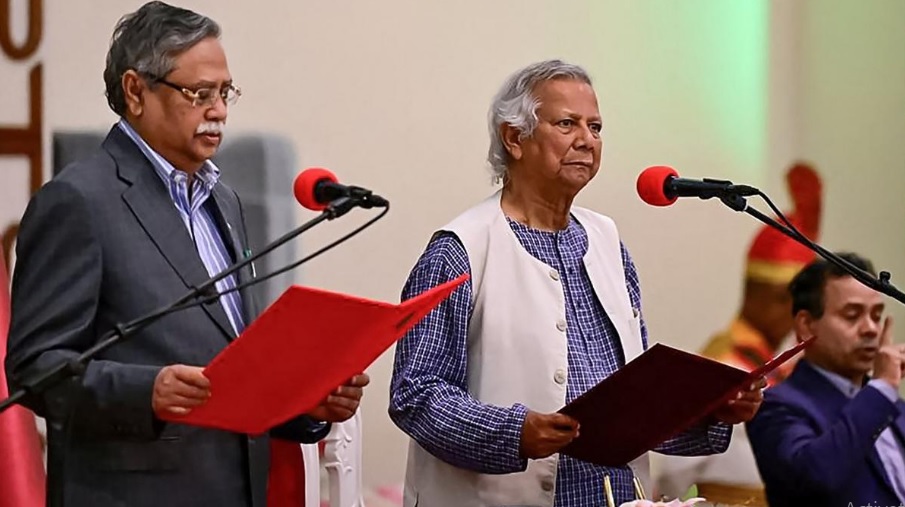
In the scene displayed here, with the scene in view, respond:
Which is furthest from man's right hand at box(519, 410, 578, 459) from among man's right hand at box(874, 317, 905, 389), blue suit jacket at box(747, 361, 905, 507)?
man's right hand at box(874, 317, 905, 389)

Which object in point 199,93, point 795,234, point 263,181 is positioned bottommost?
point 263,181

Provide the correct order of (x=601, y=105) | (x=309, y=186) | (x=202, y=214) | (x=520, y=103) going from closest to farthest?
(x=309, y=186) < (x=202, y=214) < (x=520, y=103) < (x=601, y=105)

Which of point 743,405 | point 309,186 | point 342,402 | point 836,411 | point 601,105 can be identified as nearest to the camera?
point 309,186

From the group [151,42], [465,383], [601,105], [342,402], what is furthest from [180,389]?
[601,105]

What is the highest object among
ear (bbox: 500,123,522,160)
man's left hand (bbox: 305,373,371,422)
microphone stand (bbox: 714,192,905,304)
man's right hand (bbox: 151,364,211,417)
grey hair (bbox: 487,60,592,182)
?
grey hair (bbox: 487,60,592,182)

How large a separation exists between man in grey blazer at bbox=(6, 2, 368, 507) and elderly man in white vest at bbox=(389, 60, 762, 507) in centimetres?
29

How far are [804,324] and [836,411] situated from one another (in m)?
0.25

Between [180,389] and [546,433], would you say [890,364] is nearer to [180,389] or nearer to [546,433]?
[546,433]

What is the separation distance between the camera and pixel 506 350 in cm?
257

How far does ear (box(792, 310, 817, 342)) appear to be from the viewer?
360 cm

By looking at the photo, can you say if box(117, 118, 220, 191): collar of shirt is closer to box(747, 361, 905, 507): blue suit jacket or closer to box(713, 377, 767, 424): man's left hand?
box(713, 377, 767, 424): man's left hand

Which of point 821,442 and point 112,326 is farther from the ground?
point 112,326

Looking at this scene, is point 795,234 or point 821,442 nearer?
point 795,234

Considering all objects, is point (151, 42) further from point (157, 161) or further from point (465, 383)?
point (465, 383)
